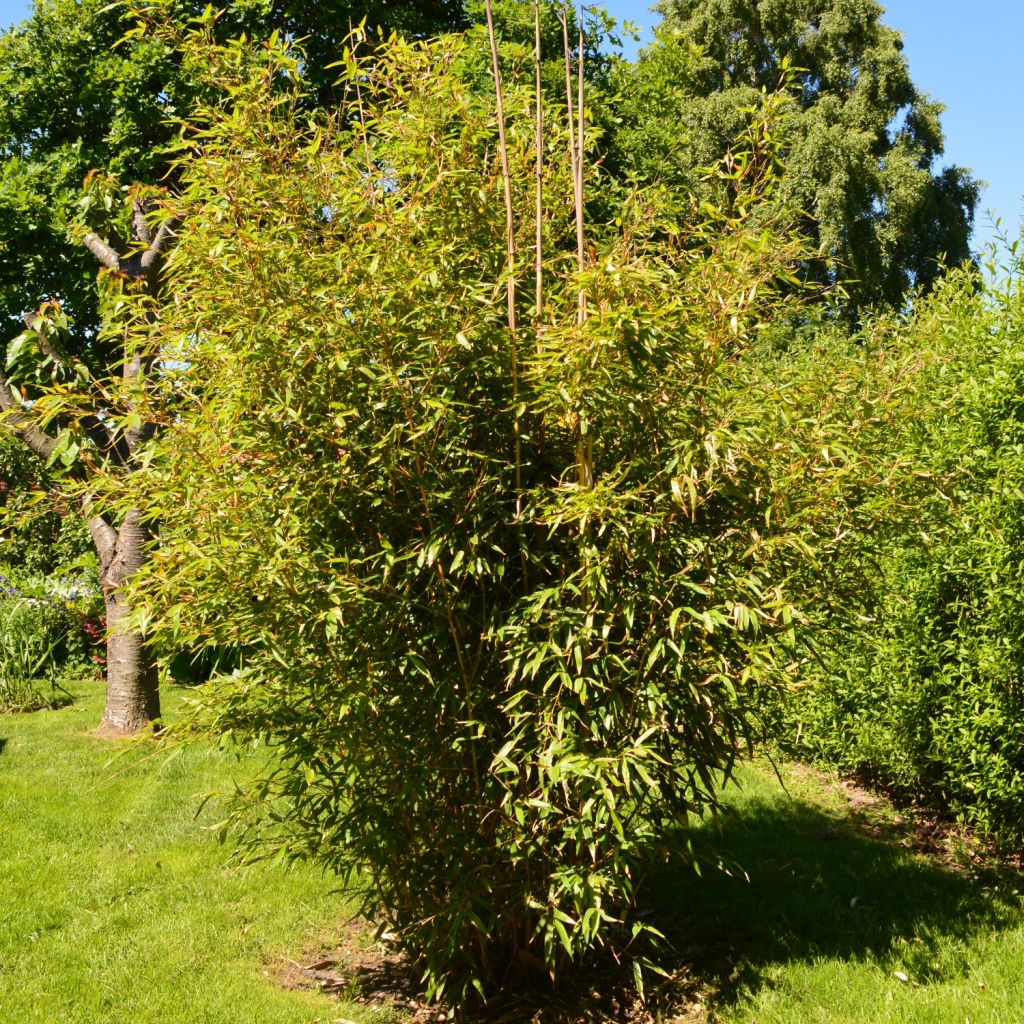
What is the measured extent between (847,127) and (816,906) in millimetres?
14410

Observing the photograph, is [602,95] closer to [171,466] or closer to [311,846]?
[171,466]

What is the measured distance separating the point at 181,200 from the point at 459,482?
1.34 metres

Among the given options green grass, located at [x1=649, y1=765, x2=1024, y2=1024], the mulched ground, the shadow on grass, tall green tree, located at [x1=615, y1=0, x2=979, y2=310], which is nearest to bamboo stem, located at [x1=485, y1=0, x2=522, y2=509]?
the shadow on grass

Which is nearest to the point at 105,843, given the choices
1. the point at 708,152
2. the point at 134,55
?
the point at 134,55

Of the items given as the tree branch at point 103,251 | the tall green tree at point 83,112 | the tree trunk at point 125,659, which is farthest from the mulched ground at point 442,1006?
the tall green tree at point 83,112

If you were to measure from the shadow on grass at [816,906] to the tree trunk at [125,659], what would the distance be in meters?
3.81

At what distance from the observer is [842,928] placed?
363cm

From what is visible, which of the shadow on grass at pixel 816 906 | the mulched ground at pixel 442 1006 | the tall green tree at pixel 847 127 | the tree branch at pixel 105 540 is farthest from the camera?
the tall green tree at pixel 847 127

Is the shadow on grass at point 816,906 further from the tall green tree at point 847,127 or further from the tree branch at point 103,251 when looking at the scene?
the tall green tree at point 847,127

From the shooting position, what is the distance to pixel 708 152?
1530cm

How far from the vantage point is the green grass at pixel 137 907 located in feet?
10.3

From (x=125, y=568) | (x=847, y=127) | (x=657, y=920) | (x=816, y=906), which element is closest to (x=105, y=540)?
(x=125, y=568)

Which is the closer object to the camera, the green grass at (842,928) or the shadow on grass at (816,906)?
the green grass at (842,928)

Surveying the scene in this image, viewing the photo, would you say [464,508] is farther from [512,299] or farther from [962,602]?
[962,602]
